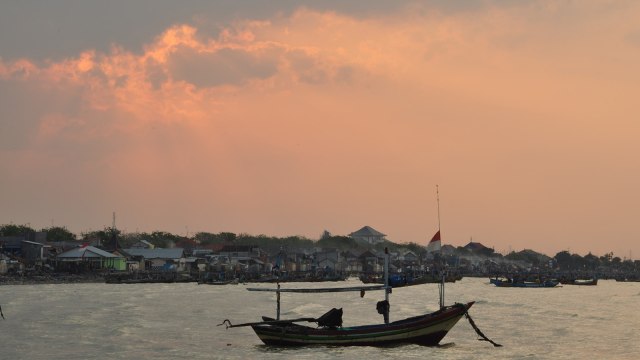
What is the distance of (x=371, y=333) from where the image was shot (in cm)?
3788

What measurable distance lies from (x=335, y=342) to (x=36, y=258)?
134 meters

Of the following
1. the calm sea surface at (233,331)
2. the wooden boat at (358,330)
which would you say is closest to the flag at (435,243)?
the wooden boat at (358,330)

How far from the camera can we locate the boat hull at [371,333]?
37.8m

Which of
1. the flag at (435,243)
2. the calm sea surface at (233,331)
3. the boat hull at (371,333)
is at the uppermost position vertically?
the flag at (435,243)

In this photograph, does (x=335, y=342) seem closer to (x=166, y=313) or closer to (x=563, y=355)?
(x=563, y=355)

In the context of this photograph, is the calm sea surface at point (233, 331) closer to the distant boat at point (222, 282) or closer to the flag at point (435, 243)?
the flag at point (435, 243)

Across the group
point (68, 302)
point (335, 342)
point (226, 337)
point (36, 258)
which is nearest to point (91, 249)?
point (36, 258)

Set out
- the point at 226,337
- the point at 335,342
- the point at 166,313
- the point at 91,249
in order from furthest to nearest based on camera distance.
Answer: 1. the point at 91,249
2. the point at 166,313
3. the point at 226,337
4. the point at 335,342

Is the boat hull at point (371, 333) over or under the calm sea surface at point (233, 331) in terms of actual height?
over

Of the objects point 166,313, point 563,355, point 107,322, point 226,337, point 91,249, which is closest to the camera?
point 563,355

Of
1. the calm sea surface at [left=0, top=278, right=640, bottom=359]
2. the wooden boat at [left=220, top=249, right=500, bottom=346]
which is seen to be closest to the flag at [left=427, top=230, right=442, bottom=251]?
the wooden boat at [left=220, top=249, right=500, bottom=346]

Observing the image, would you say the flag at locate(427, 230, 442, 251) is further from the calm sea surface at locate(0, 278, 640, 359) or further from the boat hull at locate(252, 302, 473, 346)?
the calm sea surface at locate(0, 278, 640, 359)

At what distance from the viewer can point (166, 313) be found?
68438 mm

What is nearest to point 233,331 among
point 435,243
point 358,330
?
point 358,330
